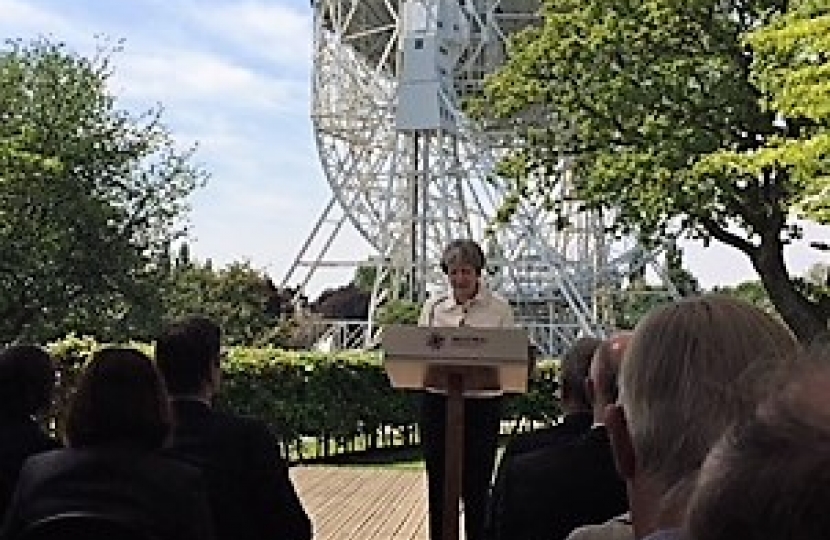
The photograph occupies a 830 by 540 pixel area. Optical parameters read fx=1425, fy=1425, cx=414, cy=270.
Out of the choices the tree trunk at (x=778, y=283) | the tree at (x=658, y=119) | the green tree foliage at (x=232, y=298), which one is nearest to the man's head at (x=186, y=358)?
the tree at (x=658, y=119)

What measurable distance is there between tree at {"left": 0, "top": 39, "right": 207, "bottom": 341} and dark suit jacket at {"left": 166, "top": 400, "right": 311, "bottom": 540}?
73.0 ft

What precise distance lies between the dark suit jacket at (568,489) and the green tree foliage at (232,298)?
28.3m

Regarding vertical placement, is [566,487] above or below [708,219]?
below

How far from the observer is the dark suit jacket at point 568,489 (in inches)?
145

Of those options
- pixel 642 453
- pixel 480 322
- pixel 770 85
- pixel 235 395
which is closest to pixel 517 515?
pixel 642 453

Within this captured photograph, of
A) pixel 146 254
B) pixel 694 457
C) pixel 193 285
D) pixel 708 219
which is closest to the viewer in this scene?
pixel 694 457

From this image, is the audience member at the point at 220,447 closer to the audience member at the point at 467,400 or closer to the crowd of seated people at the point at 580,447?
the crowd of seated people at the point at 580,447

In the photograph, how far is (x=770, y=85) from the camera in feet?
56.5

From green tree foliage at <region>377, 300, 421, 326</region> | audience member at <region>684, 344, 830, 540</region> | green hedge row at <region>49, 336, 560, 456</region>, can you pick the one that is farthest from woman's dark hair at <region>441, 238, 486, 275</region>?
green tree foliage at <region>377, 300, 421, 326</region>

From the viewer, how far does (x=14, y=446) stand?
13.3 ft

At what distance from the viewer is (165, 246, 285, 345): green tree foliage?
33.4 metres

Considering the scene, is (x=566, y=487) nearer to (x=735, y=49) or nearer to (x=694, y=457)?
(x=694, y=457)

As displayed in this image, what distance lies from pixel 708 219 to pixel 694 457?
2357cm

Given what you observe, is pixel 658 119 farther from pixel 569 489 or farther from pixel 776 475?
pixel 776 475
